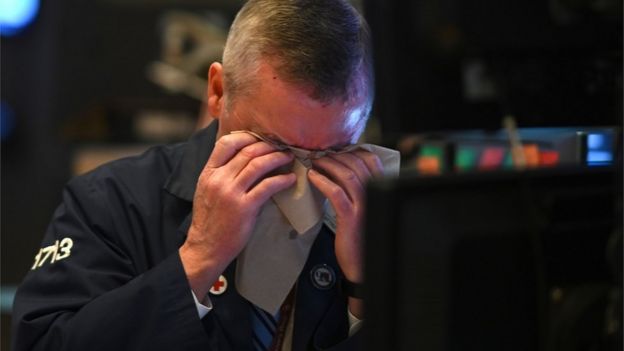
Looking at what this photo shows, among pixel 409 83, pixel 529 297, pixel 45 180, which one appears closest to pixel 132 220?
pixel 409 83

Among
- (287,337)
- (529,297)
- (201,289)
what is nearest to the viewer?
(529,297)

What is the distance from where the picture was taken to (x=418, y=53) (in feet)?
4.58

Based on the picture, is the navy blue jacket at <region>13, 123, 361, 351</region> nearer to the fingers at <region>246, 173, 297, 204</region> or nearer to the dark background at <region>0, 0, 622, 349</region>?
the fingers at <region>246, 173, 297, 204</region>

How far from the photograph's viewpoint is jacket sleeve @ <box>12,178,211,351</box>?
4.25ft

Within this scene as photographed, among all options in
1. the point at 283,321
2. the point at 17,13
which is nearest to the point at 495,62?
the point at 283,321

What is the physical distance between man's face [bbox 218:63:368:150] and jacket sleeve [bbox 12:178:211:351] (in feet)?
0.77

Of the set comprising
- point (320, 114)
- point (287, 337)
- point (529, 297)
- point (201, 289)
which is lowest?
point (287, 337)

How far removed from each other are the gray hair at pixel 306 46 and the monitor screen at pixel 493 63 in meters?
0.05

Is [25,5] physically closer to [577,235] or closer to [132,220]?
[132,220]

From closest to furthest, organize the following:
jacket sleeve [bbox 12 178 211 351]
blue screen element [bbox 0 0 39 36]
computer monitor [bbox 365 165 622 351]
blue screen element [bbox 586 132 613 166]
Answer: computer monitor [bbox 365 165 622 351], jacket sleeve [bbox 12 178 211 351], blue screen element [bbox 586 132 613 166], blue screen element [bbox 0 0 39 36]

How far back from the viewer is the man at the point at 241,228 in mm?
1309

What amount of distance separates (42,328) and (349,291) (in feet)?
1.49

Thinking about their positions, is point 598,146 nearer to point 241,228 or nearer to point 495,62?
point 495,62

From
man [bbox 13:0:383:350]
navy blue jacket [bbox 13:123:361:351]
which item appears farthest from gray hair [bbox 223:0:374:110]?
navy blue jacket [bbox 13:123:361:351]
